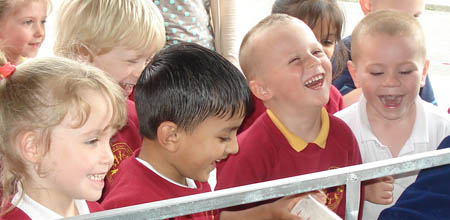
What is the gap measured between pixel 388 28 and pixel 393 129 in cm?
31

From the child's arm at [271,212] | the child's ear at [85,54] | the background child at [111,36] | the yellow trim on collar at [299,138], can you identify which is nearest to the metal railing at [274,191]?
the child's arm at [271,212]

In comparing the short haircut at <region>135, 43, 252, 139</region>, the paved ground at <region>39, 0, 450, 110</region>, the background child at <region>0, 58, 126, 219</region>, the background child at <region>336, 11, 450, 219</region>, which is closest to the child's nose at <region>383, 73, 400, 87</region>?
the background child at <region>336, 11, 450, 219</region>

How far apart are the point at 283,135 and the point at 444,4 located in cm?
577

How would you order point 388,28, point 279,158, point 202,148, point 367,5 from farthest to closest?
point 367,5 → point 388,28 → point 279,158 → point 202,148

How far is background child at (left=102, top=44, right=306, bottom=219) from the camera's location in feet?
4.19

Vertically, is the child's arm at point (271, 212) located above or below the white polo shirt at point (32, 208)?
below

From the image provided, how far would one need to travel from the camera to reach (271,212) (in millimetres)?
1321

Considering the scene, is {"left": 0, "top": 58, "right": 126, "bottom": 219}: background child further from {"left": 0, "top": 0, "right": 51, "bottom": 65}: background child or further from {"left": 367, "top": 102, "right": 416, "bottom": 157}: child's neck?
{"left": 367, "top": 102, "right": 416, "bottom": 157}: child's neck

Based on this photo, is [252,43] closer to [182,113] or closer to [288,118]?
[288,118]

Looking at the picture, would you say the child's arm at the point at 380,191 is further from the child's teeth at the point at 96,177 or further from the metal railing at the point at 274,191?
the child's teeth at the point at 96,177

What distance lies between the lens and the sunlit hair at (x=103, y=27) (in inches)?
65.6

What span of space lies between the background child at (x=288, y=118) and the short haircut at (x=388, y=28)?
211mm

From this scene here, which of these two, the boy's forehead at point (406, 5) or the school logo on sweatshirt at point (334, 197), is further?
the boy's forehead at point (406, 5)

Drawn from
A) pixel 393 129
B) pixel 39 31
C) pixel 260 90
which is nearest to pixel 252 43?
pixel 260 90
